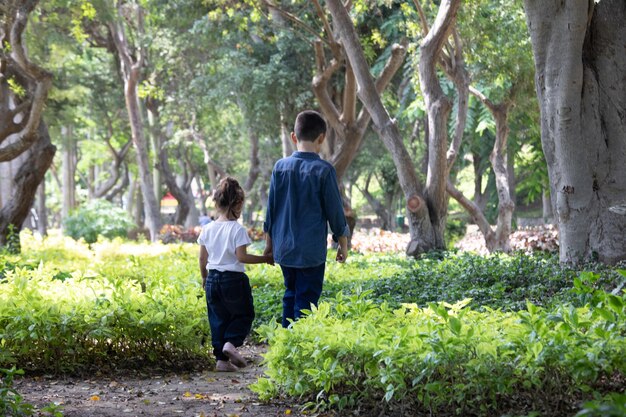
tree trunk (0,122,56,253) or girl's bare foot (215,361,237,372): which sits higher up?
tree trunk (0,122,56,253)

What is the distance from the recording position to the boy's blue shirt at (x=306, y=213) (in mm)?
6199

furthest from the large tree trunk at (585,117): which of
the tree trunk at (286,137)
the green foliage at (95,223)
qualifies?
the green foliage at (95,223)

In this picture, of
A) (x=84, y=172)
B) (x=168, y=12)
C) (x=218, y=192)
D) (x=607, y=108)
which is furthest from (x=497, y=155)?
(x=84, y=172)

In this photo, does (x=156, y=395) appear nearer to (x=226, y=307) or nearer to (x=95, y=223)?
(x=226, y=307)

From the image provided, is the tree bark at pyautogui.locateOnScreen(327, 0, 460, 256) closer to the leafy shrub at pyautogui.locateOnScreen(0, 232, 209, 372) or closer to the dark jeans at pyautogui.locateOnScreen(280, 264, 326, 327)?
the leafy shrub at pyautogui.locateOnScreen(0, 232, 209, 372)

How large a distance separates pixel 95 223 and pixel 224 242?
19.5 m

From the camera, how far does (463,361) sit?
4.30m

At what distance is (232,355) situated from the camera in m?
6.84

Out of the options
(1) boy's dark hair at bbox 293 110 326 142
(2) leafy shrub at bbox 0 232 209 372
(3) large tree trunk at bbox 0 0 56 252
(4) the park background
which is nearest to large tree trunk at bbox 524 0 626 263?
(4) the park background

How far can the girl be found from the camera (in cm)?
683

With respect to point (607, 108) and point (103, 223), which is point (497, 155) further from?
point (103, 223)

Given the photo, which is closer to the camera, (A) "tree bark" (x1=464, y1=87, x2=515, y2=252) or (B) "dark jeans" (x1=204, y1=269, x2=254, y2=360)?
(B) "dark jeans" (x1=204, y1=269, x2=254, y2=360)

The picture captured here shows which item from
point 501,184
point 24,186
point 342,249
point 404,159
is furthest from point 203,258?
point 501,184

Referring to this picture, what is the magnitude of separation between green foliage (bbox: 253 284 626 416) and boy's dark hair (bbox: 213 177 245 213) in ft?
6.27
